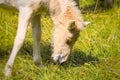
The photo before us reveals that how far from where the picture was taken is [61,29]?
269 inches

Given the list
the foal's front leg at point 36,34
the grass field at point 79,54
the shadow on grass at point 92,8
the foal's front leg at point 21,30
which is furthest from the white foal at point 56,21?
the shadow on grass at point 92,8

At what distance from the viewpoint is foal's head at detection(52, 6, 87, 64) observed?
6750 mm

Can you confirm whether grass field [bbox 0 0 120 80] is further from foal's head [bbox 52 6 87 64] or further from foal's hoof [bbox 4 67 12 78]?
foal's head [bbox 52 6 87 64]

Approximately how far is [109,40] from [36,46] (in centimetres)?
169

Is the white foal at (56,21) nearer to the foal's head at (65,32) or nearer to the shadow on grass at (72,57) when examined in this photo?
the foal's head at (65,32)

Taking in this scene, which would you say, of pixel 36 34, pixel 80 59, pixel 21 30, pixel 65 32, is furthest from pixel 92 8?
pixel 21 30

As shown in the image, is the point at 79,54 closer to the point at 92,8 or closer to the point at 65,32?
the point at 65,32

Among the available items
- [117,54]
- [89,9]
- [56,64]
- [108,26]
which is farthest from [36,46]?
[89,9]

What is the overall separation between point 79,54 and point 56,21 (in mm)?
1259

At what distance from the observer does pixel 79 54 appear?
7.93 meters

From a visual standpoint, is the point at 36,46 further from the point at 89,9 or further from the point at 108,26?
the point at 89,9

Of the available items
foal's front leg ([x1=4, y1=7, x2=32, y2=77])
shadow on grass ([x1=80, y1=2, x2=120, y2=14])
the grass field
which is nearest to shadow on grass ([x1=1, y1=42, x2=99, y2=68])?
the grass field

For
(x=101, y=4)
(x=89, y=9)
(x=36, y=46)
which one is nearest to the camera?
(x=36, y=46)

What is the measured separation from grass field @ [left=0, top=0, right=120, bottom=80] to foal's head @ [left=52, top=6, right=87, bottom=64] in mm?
214
